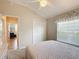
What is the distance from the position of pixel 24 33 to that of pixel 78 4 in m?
3.59

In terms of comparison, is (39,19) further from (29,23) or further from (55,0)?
(55,0)

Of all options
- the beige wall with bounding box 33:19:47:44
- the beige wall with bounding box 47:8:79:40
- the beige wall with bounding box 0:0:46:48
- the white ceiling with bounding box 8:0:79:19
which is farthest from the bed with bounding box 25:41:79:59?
the beige wall with bounding box 33:19:47:44

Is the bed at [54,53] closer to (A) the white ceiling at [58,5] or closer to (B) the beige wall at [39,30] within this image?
(A) the white ceiling at [58,5]

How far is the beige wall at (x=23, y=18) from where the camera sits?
5.09 meters

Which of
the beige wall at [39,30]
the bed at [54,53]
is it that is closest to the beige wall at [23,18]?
the beige wall at [39,30]

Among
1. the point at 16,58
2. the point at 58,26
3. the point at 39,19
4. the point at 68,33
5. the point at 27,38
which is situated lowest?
the point at 16,58

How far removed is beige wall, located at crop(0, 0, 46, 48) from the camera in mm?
5086

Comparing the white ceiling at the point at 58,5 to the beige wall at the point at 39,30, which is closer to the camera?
the white ceiling at the point at 58,5

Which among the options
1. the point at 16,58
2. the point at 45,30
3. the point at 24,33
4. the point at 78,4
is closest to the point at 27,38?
the point at 24,33

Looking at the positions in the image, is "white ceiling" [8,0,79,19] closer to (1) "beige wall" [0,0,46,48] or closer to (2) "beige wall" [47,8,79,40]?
(2) "beige wall" [47,8,79,40]

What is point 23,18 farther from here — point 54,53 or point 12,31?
point 12,31

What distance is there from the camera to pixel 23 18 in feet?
18.1

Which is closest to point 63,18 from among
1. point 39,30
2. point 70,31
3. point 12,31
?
point 70,31

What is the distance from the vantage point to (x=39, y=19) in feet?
19.6
